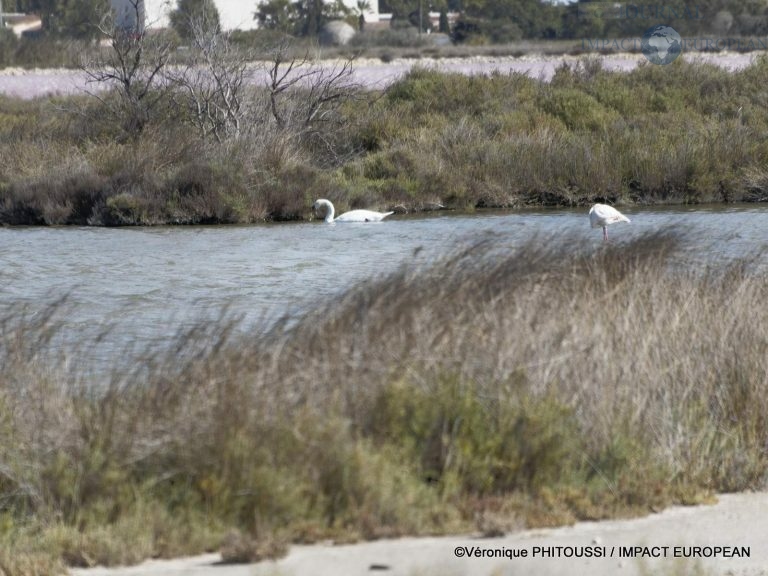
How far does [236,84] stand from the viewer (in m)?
27.4

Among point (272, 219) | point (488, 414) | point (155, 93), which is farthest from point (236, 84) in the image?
point (488, 414)

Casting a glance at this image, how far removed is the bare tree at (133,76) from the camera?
28.1m

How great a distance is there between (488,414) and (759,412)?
1.90 m

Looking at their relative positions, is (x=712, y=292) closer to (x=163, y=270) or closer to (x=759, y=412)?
(x=759, y=412)

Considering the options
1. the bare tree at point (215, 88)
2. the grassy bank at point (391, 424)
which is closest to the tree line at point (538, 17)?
the bare tree at point (215, 88)

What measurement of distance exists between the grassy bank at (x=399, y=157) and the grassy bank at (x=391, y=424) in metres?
15.9

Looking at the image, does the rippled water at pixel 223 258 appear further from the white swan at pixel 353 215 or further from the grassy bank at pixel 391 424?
the grassy bank at pixel 391 424

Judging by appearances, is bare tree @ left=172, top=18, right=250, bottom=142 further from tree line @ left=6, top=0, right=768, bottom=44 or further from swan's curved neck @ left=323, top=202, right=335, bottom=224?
tree line @ left=6, top=0, right=768, bottom=44

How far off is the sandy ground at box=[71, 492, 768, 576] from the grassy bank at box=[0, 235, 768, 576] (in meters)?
0.10

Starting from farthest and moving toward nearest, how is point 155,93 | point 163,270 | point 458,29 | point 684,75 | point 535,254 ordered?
1. point 458,29
2. point 684,75
3. point 155,93
4. point 163,270
5. point 535,254

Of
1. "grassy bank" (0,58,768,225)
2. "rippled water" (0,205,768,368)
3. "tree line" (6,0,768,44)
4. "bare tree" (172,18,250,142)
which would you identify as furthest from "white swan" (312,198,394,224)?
"tree line" (6,0,768,44)

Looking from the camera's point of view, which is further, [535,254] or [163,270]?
[163,270]

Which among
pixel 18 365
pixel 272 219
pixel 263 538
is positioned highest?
pixel 18 365

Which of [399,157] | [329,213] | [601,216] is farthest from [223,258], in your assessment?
[399,157]
